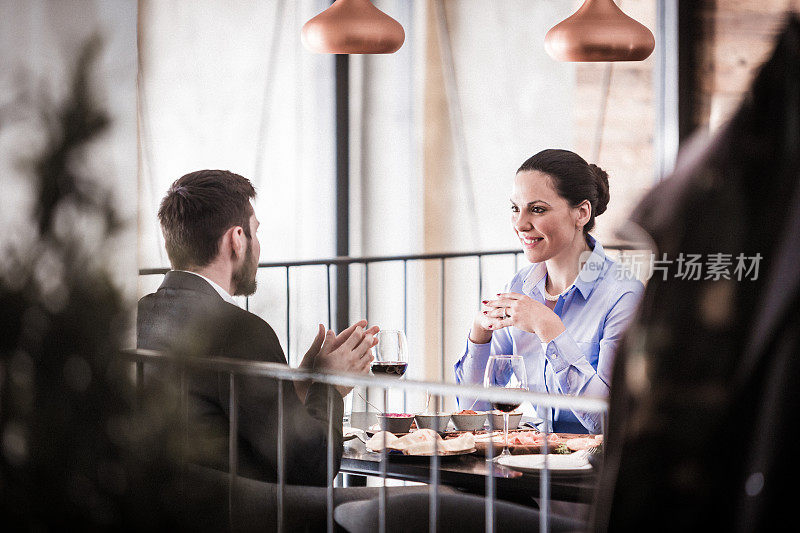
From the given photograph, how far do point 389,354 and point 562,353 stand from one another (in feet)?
1.64

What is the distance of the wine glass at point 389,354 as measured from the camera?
2182mm

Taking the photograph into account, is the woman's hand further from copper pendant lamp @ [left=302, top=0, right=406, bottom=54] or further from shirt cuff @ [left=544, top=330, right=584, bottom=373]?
copper pendant lamp @ [left=302, top=0, right=406, bottom=54]

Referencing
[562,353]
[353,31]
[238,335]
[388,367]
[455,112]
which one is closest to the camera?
[238,335]

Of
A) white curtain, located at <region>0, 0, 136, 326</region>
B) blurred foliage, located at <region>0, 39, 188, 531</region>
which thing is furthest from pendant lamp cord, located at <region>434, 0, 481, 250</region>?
blurred foliage, located at <region>0, 39, 188, 531</region>

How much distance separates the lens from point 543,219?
289 centimetres

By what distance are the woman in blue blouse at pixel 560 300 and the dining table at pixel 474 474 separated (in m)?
0.42

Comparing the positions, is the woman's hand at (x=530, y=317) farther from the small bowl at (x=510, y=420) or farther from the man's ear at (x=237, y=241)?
the man's ear at (x=237, y=241)

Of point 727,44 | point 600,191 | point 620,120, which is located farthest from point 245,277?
point 727,44

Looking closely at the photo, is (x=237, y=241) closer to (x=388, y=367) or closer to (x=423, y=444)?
(x=388, y=367)

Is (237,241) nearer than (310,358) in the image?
No

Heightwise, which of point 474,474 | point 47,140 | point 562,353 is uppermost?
point 47,140

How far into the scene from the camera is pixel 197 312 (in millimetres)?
2033

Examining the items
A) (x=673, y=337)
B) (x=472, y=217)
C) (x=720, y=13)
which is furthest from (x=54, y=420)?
(x=720, y=13)

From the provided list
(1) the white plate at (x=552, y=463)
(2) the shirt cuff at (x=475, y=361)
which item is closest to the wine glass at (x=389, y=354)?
(1) the white plate at (x=552, y=463)
